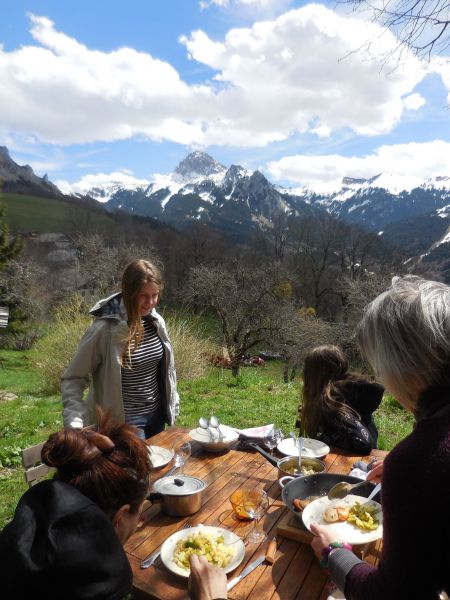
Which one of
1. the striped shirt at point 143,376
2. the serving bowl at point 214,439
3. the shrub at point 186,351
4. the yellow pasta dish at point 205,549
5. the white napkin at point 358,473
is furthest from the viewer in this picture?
the shrub at point 186,351

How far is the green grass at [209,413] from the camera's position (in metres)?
5.66

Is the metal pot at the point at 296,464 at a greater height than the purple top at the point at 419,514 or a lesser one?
lesser

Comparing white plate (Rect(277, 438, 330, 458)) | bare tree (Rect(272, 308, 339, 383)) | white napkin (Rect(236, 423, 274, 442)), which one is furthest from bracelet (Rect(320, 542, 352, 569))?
bare tree (Rect(272, 308, 339, 383))

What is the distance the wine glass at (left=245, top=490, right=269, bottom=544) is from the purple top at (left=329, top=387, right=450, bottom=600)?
76 cm

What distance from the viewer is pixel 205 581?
1.59 meters

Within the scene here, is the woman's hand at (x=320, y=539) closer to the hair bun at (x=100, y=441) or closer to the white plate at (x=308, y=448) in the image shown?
the hair bun at (x=100, y=441)

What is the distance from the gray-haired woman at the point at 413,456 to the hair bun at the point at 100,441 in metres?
0.91

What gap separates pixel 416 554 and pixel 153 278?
2.54 metres

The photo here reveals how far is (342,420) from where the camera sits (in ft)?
9.97

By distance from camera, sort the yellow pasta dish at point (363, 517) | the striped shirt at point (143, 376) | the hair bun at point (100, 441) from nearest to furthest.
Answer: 1. the hair bun at point (100, 441)
2. the yellow pasta dish at point (363, 517)
3. the striped shirt at point (143, 376)

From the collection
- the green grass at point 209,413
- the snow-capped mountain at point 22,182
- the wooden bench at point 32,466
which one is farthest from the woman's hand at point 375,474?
the snow-capped mountain at point 22,182

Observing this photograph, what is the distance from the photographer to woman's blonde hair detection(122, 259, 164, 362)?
3221 millimetres

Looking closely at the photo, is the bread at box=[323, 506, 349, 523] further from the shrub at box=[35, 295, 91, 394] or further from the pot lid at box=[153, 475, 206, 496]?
the shrub at box=[35, 295, 91, 394]

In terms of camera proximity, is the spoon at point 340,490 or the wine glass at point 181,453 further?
the wine glass at point 181,453
